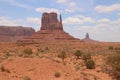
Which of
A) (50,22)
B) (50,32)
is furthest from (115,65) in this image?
(50,22)

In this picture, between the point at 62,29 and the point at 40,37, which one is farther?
the point at 62,29

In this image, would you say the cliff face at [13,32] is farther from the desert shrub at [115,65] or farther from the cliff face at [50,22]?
the desert shrub at [115,65]

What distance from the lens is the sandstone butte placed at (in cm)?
11431

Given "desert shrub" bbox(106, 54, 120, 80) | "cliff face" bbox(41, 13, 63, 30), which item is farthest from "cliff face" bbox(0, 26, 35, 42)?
"desert shrub" bbox(106, 54, 120, 80)

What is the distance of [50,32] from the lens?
12512 centimetres

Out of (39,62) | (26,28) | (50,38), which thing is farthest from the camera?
(26,28)

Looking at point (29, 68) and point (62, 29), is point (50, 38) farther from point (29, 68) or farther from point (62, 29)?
point (29, 68)

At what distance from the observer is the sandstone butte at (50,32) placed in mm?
114306

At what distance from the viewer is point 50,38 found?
377 feet

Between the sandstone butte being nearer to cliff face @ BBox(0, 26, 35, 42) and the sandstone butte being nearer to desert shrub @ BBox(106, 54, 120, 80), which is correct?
cliff face @ BBox(0, 26, 35, 42)

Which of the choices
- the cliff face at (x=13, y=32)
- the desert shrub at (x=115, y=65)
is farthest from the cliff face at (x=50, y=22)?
the desert shrub at (x=115, y=65)

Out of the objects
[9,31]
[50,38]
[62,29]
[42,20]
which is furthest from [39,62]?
[9,31]

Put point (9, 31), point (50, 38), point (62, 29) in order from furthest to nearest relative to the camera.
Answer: point (9, 31), point (62, 29), point (50, 38)

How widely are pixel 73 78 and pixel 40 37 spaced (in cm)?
9843
